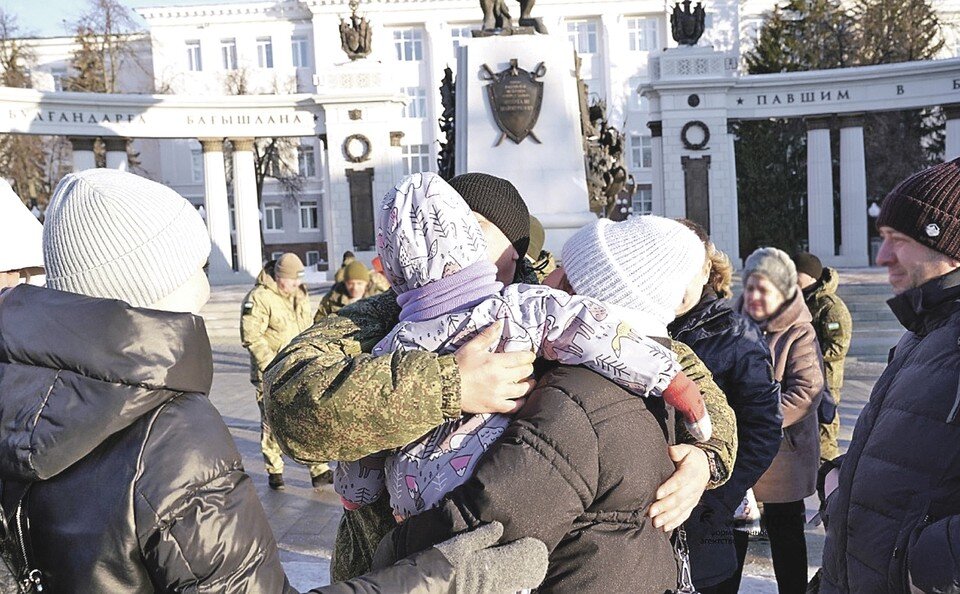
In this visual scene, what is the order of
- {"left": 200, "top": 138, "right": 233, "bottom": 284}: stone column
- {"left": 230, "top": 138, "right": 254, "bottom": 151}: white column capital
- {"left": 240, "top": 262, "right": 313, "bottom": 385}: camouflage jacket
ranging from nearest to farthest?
{"left": 240, "top": 262, "right": 313, "bottom": 385}: camouflage jacket → {"left": 230, "top": 138, "right": 254, "bottom": 151}: white column capital → {"left": 200, "top": 138, "right": 233, "bottom": 284}: stone column

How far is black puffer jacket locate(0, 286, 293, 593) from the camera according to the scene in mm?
1356

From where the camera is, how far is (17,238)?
8.06 ft

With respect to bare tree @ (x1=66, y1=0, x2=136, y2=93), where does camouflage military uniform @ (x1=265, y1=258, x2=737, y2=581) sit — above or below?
below

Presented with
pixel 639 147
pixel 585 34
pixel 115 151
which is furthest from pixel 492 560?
pixel 585 34

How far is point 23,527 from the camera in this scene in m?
1.40

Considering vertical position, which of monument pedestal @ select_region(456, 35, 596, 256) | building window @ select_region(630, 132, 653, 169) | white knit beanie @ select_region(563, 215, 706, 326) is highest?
building window @ select_region(630, 132, 653, 169)

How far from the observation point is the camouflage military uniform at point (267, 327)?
6520 millimetres

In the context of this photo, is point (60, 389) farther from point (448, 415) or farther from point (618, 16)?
point (618, 16)

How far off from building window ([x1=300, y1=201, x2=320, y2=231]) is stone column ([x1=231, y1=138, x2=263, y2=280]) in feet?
78.1

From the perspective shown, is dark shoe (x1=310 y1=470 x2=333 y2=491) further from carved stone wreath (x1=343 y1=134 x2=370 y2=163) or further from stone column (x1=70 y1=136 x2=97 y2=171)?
stone column (x1=70 y1=136 x2=97 y2=171)

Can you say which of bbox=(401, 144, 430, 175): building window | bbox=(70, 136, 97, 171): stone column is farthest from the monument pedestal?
bbox=(401, 144, 430, 175): building window

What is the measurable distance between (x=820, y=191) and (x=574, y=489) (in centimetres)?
2711

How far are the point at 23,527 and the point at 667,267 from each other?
1.28 metres

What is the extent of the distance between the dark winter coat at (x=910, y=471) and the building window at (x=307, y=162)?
49.3 metres
